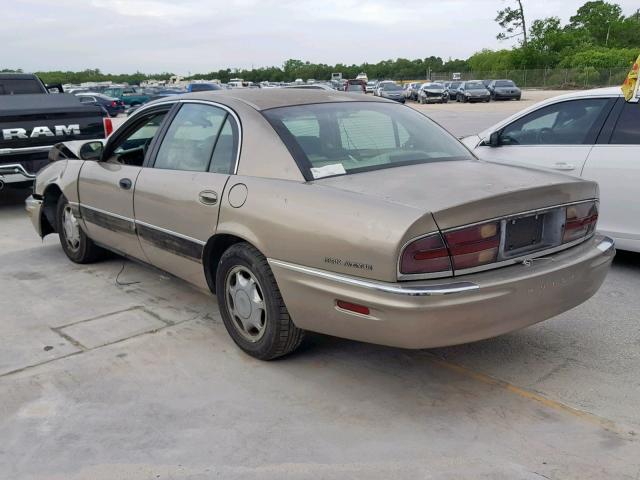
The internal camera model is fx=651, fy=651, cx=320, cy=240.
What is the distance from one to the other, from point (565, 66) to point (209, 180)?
63.3 m

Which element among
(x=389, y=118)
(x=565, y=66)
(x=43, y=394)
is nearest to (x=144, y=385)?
(x=43, y=394)

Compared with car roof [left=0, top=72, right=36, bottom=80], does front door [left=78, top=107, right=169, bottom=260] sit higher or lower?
lower

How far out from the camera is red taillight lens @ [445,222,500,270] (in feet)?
9.98

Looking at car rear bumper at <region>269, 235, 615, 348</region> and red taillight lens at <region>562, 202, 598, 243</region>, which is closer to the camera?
car rear bumper at <region>269, 235, 615, 348</region>

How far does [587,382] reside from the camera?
353cm

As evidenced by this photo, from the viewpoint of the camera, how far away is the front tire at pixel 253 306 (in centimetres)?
357

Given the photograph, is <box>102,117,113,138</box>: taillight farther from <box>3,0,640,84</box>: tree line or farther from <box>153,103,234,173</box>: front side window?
<box>3,0,640,84</box>: tree line

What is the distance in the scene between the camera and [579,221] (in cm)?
364

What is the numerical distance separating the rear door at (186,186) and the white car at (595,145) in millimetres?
2110

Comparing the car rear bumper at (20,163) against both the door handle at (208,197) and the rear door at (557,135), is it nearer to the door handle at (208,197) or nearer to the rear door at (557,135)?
the door handle at (208,197)

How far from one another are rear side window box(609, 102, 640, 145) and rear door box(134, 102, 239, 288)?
3285mm

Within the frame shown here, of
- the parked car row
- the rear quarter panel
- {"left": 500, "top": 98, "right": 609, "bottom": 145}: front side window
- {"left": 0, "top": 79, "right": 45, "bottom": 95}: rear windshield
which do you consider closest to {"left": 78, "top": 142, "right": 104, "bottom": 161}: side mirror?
the rear quarter panel

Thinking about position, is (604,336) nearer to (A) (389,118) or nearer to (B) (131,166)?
(A) (389,118)

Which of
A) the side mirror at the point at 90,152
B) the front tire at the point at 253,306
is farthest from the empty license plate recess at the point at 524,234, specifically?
the side mirror at the point at 90,152
